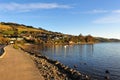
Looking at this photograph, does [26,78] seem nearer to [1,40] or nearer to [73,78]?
[73,78]

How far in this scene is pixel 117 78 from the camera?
3916 cm

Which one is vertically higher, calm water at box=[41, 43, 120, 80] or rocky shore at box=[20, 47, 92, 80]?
rocky shore at box=[20, 47, 92, 80]

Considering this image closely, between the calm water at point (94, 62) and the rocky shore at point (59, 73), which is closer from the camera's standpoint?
the rocky shore at point (59, 73)

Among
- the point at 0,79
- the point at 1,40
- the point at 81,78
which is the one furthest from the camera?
the point at 1,40

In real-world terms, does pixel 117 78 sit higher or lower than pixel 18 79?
lower

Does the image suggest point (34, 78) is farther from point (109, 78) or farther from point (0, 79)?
point (109, 78)

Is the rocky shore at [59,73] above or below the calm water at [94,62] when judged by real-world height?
above

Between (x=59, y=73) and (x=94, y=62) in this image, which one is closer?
(x=59, y=73)

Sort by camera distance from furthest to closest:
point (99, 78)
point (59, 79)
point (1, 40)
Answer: point (1, 40) < point (99, 78) < point (59, 79)

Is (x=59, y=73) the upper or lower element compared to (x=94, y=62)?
upper

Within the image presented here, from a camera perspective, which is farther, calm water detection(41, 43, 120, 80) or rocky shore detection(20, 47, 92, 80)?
calm water detection(41, 43, 120, 80)

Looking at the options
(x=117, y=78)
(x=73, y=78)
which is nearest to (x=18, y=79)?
(x=73, y=78)

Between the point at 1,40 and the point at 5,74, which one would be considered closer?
the point at 5,74

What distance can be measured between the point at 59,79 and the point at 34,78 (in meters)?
3.89
